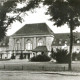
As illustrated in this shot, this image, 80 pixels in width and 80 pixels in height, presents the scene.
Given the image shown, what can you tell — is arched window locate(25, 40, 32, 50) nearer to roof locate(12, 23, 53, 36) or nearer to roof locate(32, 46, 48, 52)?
roof locate(12, 23, 53, 36)

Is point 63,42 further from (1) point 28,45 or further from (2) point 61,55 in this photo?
(2) point 61,55

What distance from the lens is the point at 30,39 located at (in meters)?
79.9

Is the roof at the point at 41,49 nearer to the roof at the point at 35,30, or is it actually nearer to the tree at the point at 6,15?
the roof at the point at 35,30

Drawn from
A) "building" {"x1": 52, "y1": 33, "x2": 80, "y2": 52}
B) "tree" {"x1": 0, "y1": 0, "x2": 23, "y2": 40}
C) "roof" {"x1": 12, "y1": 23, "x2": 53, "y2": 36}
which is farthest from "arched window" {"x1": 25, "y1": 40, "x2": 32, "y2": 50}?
"tree" {"x1": 0, "y1": 0, "x2": 23, "y2": 40}

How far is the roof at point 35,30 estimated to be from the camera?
253 feet

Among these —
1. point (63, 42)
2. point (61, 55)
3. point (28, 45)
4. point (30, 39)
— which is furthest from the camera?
point (30, 39)

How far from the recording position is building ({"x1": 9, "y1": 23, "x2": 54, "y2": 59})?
76.5 meters

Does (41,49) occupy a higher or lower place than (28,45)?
lower

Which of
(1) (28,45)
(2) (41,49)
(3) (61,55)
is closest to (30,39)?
(1) (28,45)

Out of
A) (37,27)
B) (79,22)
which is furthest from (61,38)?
(79,22)

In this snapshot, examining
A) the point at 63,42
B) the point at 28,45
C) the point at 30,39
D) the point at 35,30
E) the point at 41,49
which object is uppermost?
the point at 35,30

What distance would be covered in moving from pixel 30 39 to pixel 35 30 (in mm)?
3716

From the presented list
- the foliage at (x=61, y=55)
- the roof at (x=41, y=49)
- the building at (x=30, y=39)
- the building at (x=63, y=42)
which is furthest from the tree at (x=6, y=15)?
the building at (x=63, y=42)

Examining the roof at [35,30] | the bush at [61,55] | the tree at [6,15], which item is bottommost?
the bush at [61,55]
